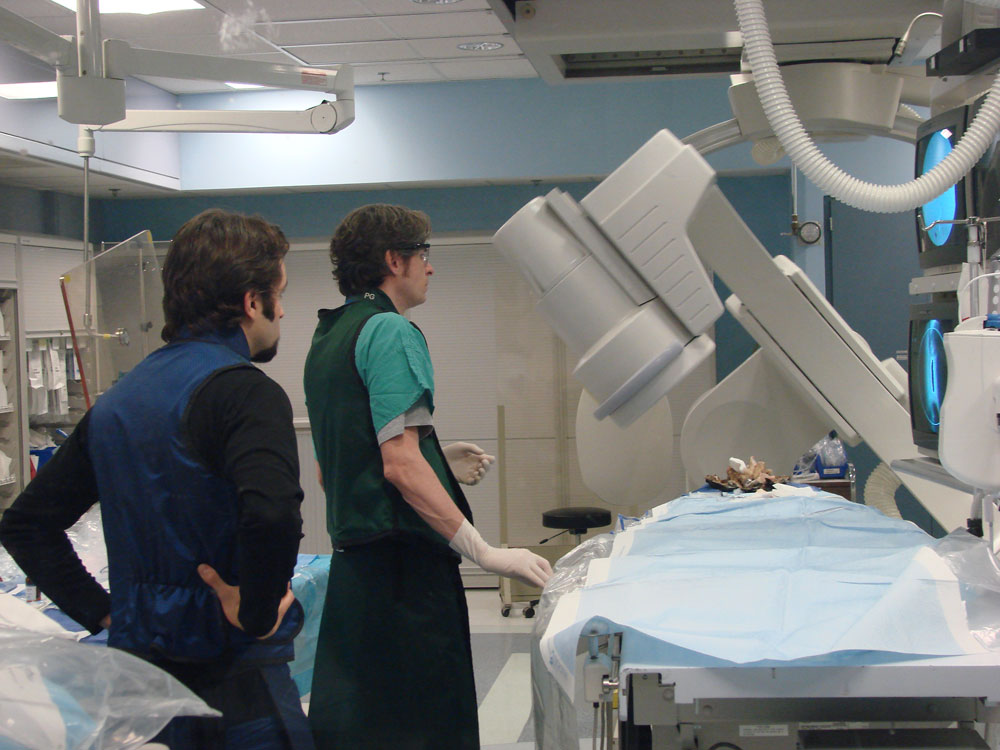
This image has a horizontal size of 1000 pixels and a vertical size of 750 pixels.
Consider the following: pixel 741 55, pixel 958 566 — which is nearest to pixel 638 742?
pixel 958 566

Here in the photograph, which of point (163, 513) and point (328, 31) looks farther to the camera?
point (328, 31)

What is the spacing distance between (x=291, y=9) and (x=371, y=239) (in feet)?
7.66

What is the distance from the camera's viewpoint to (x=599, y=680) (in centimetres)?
117

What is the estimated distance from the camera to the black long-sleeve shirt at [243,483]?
4.48ft

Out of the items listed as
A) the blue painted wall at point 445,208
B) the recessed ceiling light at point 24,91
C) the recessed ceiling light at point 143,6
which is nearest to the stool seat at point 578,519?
the blue painted wall at point 445,208

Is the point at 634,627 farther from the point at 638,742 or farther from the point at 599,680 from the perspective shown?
the point at 638,742

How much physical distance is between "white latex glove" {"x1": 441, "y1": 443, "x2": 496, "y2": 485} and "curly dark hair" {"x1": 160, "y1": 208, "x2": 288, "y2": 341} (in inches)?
36.5

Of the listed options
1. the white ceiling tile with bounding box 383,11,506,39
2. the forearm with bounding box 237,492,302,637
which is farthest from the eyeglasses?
the white ceiling tile with bounding box 383,11,506,39

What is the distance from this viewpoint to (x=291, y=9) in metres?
3.95

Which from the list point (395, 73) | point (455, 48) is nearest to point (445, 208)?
point (395, 73)

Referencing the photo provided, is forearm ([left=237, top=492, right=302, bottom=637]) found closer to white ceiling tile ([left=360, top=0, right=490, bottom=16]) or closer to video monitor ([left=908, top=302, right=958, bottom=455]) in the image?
video monitor ([left=908, top=302, right=958, bottom=455])

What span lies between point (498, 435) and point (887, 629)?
13.6 ft

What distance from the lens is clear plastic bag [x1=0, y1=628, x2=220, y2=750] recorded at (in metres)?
1.10

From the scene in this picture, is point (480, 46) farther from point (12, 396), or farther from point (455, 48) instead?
point (12, 396)
